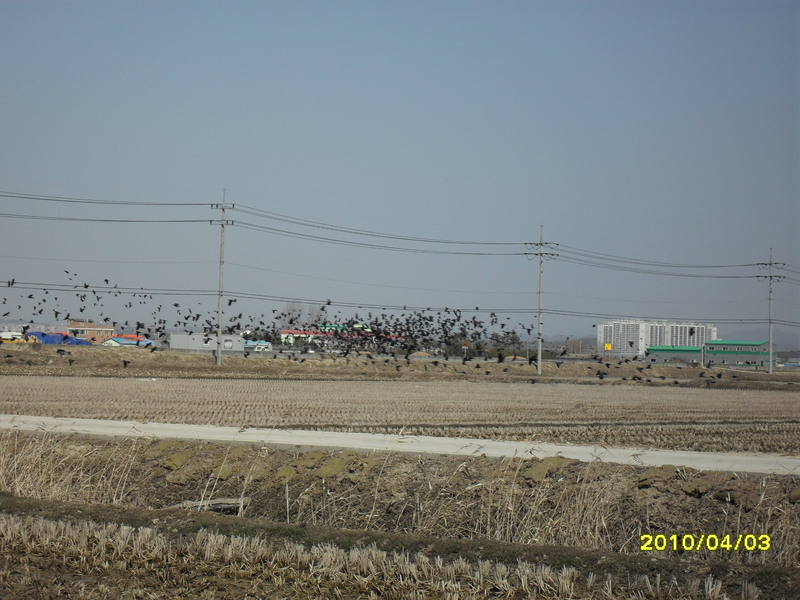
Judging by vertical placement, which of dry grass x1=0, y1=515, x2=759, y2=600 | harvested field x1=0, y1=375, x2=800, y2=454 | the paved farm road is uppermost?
the paved farm road

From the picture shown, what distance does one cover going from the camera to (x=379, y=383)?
39.0 m

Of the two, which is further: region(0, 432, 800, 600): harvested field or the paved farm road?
the paved farm road

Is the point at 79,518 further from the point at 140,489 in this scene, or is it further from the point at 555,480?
the point at 555,480

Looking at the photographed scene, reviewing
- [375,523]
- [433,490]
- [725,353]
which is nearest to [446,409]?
[433,490]

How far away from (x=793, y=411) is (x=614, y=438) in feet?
44.5

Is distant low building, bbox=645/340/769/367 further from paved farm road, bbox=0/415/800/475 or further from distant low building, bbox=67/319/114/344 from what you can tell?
paved farm road, bbox=0/415/800/475

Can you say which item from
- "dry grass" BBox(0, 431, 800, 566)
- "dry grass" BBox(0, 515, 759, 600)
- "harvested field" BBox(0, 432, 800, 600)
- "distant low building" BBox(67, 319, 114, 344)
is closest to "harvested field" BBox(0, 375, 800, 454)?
"dry grass" BBox(0, 431, 800, 566)

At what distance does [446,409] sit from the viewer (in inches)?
990

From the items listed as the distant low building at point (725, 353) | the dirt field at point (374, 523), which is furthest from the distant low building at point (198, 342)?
the dirt field at point (374, 523)

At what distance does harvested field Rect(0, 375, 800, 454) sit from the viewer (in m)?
19.1

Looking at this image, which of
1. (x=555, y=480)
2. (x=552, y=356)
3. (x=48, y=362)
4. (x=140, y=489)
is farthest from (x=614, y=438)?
(x=552, y=356)

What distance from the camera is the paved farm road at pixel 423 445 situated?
12.3 metres

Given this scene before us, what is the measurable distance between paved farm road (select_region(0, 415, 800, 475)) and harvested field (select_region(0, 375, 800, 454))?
2.68m

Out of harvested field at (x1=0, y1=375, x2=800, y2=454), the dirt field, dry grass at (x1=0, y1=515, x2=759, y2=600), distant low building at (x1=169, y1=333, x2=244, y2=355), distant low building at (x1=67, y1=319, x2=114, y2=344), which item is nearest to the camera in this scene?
dry grass at (x1=0, y1=515, x2=759, y2=600)
